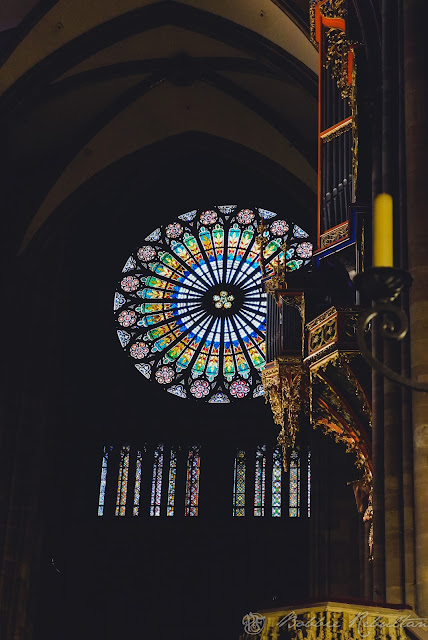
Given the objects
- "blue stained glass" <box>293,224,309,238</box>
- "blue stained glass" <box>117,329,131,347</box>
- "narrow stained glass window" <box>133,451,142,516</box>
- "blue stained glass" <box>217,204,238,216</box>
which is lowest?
"narrow stained glass window" <box>133,451,142,516</box>

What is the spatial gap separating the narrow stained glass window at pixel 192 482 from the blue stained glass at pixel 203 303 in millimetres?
1081

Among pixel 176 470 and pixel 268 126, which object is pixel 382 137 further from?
pixel 176 470

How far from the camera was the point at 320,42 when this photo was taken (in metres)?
12.1

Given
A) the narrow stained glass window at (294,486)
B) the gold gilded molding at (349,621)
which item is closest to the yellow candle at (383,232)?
the gold gilded molding at (349,621)

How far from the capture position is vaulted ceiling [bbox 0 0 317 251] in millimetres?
15516

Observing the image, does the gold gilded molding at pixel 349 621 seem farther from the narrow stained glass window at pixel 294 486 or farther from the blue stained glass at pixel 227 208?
the blue stained glass at pixel 227 208

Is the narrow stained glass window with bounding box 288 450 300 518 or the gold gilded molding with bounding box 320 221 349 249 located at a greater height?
the gold gilded molding with bounding box 320 221 349 249

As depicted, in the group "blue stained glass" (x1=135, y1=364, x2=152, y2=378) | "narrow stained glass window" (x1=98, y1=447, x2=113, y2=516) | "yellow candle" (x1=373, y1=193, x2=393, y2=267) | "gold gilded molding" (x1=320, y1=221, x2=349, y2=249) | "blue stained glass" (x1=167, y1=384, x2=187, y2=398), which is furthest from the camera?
"blue stained glass" (x1=135, y1=364, x2=152, y2=378)

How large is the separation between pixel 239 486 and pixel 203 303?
380cm

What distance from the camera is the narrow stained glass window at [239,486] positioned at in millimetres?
19125

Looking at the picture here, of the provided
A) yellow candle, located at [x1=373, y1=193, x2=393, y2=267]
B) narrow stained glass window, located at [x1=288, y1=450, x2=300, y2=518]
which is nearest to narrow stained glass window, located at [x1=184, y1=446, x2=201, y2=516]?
narrow stained glass window, located at [x1=288, y1=450, x2=300, y2=518]

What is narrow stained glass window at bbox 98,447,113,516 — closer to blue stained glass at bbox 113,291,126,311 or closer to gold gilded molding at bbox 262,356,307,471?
blue stained glass at bbox 113,291,126,311

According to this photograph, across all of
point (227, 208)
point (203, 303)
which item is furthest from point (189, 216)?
point (203, 303)

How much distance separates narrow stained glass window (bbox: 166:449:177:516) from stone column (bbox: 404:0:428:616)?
39.5 ft
